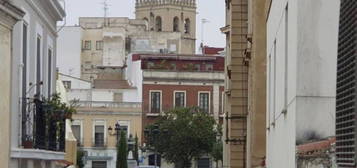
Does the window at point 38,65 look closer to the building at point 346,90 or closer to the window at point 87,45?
the building at point 346,90

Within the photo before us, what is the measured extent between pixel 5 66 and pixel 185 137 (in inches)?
2381

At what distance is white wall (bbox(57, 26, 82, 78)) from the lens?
10069 centimetres

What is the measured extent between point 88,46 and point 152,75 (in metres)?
22.5

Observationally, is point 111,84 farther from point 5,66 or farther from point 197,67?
point 5,66

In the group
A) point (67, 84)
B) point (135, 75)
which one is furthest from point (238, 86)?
point (135, 75)

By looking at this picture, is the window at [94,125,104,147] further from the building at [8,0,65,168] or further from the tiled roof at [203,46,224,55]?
the building at [8,0,65,168]

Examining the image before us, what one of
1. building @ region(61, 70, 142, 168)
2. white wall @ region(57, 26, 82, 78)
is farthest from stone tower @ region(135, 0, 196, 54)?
building @ region(61, 70, 142, 168)

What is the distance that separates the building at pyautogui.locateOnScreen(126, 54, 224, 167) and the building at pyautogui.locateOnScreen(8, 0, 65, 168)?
60.6m

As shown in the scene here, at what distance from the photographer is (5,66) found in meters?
17.8

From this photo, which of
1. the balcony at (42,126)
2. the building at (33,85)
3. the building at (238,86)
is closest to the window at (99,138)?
the building at (238,86)

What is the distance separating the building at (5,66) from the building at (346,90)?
32.8 ft

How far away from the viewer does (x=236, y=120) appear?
34781 mm

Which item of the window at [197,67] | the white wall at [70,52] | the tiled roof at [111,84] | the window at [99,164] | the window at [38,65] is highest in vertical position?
the white wall at [70,52]

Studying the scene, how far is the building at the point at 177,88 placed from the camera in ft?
293
